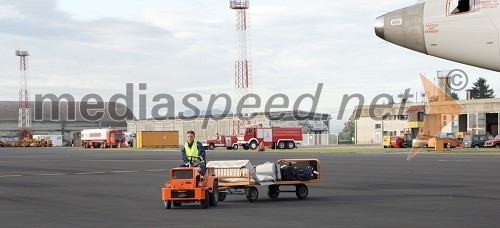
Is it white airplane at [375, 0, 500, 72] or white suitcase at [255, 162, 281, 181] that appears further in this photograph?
white suitcase at [255, 162, 281, 181]

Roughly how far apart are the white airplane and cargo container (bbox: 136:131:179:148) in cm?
11187

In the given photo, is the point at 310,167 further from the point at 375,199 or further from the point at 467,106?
the point at 467,106

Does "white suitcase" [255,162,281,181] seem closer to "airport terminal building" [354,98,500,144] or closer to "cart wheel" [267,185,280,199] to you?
"cart wheel" [267,185,280,199]

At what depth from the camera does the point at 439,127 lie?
101m

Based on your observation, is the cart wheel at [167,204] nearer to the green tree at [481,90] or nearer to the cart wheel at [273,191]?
the cart wheel at [273,191]

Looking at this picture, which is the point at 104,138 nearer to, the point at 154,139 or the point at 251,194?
the point at 154,139

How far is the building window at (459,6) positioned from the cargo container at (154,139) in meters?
112

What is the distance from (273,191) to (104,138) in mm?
106719

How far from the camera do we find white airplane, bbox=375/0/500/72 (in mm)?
12398

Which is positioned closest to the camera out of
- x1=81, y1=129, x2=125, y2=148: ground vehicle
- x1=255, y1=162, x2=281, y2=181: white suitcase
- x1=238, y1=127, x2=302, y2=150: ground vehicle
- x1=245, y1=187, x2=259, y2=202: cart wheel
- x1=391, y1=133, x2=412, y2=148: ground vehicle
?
x1=245, y1=187, x2=259, y2=202: cart wheel

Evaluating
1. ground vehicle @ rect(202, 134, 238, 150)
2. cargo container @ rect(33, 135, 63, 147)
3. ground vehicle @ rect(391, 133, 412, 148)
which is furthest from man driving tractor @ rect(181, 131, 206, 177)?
cargo container @ rect(33, 135, 63, 147)

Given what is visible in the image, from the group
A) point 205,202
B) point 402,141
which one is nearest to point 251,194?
point 205,202

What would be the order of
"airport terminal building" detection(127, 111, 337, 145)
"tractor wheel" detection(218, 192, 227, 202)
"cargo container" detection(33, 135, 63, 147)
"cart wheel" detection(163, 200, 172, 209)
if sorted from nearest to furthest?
1. "cart wheel" detection(163, 200, 172, 209)
2. "tractor wheel" detection(218, 192, 227, 202)
3. "airport terminal building" detection(127, 111, 337, 145)
4. "cargo container" detection(33, 135, 63, 147)

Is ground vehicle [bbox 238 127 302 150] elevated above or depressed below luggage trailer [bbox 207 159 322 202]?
above
